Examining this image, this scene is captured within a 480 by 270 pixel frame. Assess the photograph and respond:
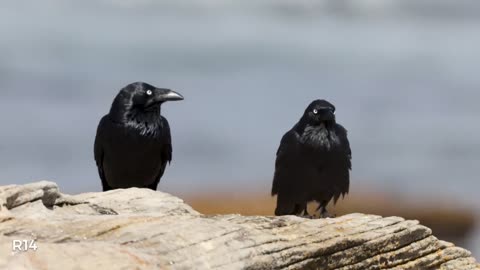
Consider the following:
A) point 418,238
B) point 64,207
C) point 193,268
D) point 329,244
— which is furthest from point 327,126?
point 193,268

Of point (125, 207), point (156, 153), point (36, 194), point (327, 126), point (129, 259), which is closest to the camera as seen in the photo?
point (129, 259)

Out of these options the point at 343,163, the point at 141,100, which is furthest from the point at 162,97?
the point at 343,163

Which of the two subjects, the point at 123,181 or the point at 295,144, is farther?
the point at 123,181

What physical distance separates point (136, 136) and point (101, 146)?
29.7 inches

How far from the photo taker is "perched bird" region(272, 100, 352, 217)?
15078 millimetres

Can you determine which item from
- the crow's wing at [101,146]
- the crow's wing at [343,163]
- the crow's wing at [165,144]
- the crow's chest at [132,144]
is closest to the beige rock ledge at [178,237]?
the crow's wing at [343,163]

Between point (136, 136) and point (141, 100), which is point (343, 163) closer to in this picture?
point (136, 136)

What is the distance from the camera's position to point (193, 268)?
32.7ft

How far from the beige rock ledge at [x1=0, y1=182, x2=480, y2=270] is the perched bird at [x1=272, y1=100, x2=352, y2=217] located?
1972mm

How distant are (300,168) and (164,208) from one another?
2.80 m

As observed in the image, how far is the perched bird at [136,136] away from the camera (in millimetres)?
16141

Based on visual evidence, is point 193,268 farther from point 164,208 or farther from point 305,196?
point 305,196

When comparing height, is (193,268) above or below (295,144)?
below

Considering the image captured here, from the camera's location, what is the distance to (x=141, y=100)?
Result: 53.4 feet
